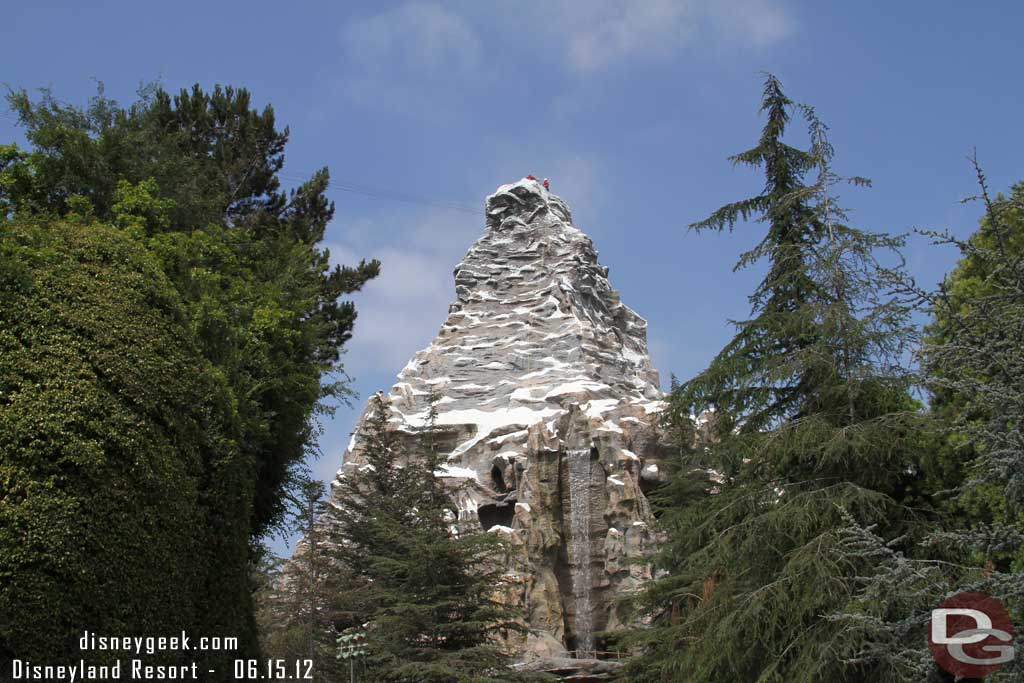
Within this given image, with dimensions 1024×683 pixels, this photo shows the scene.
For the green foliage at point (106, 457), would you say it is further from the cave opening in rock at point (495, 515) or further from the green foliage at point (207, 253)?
the cave opening in rock at point (495, 515)

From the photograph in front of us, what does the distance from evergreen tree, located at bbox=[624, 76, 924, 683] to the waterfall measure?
1890 centimetres

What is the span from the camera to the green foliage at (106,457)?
10.5 metres

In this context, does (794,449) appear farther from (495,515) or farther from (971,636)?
(495,515)

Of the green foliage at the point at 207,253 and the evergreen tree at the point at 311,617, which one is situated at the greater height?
the green foliage at the point at 207,253

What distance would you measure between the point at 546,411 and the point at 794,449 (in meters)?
27.8

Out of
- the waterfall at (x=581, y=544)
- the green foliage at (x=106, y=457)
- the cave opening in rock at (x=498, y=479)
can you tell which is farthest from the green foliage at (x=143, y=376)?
the cave opening in rock at (x=498, y=479)

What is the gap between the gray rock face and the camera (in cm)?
3425

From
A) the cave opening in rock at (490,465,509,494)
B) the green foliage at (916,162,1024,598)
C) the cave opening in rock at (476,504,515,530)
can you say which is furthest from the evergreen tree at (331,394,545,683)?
the cave opening in rock at (490,465,509,494)

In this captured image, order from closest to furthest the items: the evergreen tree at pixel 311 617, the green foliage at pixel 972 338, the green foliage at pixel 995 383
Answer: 1. the green foliage at pixel 995 383
2. the green foliage at pixel 972 338
3. the evergreen tree at pixel 311 617

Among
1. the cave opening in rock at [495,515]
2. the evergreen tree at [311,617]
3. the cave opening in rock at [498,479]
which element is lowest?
the evergreen tree at [311,617]

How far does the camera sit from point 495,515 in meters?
38.4

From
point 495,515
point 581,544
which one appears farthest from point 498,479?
point 581,544

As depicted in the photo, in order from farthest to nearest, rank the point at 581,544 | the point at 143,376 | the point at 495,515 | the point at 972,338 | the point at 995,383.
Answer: the point at 495,515
the point at 581,544
the point at 143,376
the point at 972,338
the point at 995,383

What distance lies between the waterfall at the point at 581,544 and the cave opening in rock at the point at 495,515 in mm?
3342
